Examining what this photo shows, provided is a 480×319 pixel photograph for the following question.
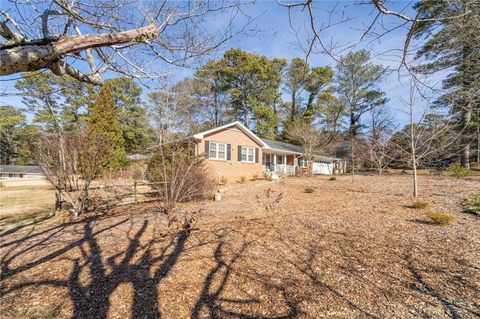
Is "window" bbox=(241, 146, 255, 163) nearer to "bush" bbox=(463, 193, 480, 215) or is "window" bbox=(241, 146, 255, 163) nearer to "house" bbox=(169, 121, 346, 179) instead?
"house" bbox=(169, 121, 346, 179)

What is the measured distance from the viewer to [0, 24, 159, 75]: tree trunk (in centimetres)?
167

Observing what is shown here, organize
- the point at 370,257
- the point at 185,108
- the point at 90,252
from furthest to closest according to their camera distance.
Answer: the point at 185,108
the point at 90,252
the point at 370,257

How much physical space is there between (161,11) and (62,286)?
3.97 m

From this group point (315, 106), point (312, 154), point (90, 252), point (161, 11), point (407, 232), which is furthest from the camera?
A: point (315, 106)

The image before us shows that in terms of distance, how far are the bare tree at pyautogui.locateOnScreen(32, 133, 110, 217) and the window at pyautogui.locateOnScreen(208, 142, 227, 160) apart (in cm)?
857

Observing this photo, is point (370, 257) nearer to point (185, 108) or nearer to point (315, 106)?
point (185, 108)

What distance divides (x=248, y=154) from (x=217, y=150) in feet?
10.5

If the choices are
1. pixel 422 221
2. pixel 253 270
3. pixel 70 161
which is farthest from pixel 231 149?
pixel 253 270

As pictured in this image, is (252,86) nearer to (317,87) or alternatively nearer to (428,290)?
(317,87)

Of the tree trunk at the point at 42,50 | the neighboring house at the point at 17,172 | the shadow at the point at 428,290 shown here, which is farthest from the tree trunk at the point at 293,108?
the neighboring house at the point at 17,172

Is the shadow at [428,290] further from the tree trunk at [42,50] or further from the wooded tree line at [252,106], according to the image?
the wooded tree line at [252,106]

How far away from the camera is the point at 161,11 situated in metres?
3.12

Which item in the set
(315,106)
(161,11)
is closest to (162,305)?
(161,11)

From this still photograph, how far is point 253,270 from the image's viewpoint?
11.0ft
